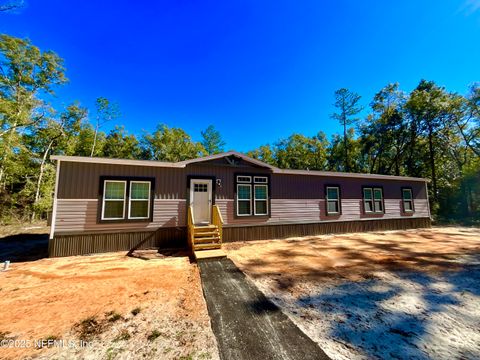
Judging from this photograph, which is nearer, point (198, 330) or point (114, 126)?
point (198, 330)

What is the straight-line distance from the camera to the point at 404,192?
13.9 m

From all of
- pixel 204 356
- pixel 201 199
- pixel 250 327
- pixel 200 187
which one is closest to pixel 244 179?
pixel 200 187

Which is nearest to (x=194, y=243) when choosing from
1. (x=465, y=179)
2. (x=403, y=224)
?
(x=403, y=224)

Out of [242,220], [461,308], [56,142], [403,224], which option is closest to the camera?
[461,308]

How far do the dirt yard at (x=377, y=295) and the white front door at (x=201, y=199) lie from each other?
1996mm

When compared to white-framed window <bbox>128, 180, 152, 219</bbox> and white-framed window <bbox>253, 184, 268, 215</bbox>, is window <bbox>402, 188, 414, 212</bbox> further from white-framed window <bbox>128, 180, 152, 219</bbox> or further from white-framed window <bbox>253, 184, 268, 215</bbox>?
white-framed window <bbox>128, 180, 152, 219</bbox>

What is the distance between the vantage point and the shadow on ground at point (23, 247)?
7307 millimetres

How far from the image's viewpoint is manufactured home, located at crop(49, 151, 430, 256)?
7387 mm

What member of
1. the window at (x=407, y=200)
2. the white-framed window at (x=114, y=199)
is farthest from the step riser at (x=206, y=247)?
the window at (x=407, y=200)

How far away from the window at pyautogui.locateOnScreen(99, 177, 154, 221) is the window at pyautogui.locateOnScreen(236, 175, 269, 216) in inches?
153

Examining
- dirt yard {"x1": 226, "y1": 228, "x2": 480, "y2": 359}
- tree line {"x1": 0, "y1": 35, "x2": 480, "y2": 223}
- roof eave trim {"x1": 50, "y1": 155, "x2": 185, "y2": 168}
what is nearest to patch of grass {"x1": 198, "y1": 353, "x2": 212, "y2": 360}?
dirt yard {"x1": 226, "y1": 228, "x2": 480, "y2": 359}

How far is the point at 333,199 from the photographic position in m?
11.8

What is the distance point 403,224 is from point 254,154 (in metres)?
24.8

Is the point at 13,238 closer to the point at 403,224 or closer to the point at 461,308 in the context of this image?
the point at 461,308
